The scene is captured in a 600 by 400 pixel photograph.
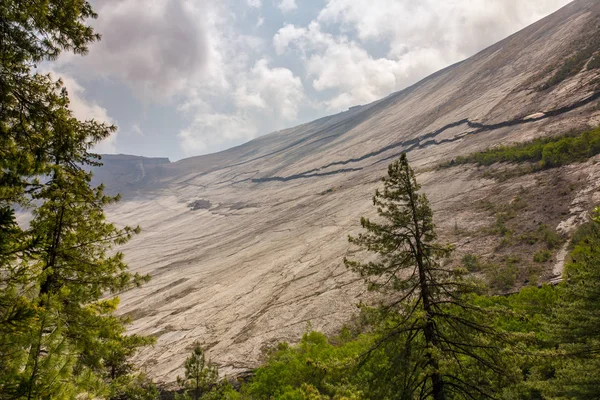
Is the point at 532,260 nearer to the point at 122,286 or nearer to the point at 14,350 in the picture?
the point at 122,286

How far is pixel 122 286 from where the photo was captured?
6535 millimetres

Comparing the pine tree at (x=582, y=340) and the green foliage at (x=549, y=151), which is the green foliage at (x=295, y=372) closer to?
the pine tree at (x=582, y=340)

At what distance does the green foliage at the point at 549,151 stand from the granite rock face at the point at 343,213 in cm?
140

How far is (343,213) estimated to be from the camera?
42062 millimetres

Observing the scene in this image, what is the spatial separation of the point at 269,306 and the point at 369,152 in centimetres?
5364

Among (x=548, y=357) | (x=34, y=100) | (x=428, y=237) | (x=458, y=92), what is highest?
(x=458, y=92)

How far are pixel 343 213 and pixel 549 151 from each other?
76.0ft

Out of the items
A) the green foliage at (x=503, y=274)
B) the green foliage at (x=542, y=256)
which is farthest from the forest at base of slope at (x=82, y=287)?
the green foliage at (x=542, y=256)

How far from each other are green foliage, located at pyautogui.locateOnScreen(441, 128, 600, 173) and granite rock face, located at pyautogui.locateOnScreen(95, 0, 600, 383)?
1396mm

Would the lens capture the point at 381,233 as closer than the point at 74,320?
No

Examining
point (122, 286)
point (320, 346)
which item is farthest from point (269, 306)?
point (122, 286)

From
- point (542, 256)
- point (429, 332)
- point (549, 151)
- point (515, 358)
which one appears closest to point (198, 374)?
point (429, 332)

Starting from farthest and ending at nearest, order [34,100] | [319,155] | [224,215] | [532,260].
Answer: [319,155] < [224,215] < [532,260] < [34,100]

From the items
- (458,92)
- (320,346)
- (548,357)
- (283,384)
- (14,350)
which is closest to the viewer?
(14,350)
